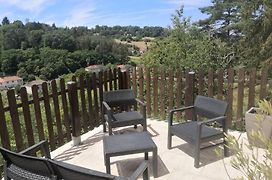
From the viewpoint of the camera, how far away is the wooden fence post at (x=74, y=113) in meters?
4.28

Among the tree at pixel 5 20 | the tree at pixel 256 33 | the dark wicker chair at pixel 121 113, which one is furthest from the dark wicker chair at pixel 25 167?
the tree at pixel 5 20

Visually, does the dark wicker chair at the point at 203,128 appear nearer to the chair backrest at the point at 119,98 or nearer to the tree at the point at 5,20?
the chair backrest at the point at 119,98

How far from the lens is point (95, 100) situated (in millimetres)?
4879

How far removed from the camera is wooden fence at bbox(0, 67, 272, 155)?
361 cm

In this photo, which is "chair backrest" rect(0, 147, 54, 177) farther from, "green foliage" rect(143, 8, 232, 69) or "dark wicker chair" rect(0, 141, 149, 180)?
"green foliage" rect(143, 8, 232, 69)

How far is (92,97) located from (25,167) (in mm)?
2739

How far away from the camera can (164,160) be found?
12.2ft


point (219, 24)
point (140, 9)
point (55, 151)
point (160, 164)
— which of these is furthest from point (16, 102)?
point (219, 24)

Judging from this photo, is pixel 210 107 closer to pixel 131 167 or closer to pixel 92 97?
pixel 131 167

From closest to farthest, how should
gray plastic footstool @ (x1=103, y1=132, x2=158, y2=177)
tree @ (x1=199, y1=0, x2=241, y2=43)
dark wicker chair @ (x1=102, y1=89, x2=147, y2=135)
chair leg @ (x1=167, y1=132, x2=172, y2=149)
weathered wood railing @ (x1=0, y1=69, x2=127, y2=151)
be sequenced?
gray plastic footstool @ (x1=103, y1=132, x2=158, y2=177), weathered wood railing @ (x1=0, y1=69, x2=127, y2=151), chair leg @ (x1=167, y1=132, x2=172, y2=149), dark wicker chair @ (x1=102, y1=89, x2=147, y2=135), tree @ (x1=199, y1=0, x2=241, y2=43)

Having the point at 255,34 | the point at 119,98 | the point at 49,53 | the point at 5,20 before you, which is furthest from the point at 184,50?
the point at 5,20

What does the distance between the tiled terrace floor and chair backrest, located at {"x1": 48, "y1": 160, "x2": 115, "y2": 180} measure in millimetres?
1516

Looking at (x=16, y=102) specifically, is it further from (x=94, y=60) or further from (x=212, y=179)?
(x=94, y=60)

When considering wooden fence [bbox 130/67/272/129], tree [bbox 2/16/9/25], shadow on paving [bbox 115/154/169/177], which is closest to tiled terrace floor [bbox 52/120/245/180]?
shadow on paving [bbox 115/154/169/177]
